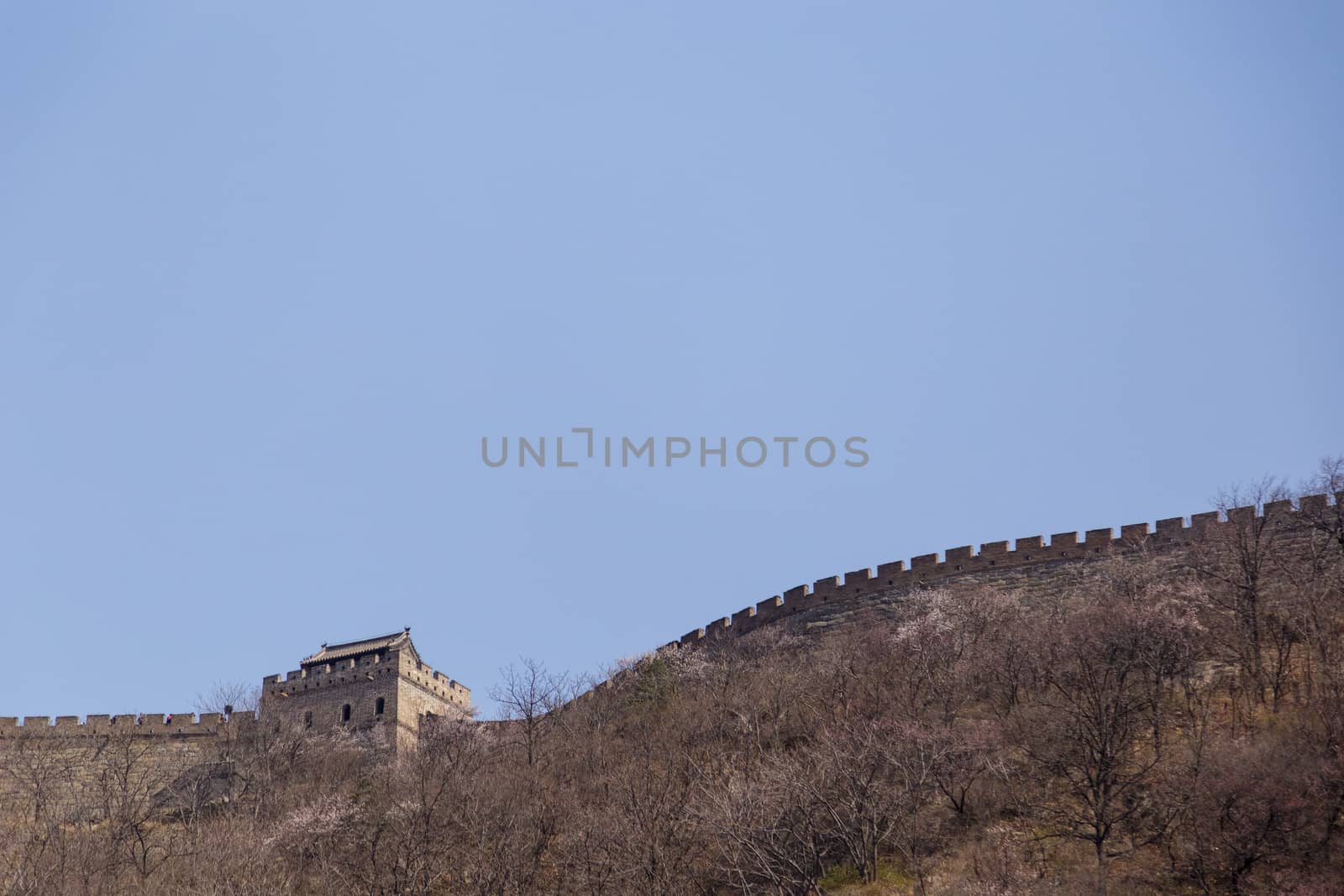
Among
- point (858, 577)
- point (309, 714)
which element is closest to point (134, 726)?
point (309, 714)

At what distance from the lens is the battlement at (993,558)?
42.2 metres

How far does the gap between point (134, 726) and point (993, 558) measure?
Answer: 3097 centimetres


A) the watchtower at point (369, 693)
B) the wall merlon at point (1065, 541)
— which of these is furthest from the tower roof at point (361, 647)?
the wall merlon at point (1065, 541)

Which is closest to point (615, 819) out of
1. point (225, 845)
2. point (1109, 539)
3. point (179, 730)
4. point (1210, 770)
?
point (225, 845)

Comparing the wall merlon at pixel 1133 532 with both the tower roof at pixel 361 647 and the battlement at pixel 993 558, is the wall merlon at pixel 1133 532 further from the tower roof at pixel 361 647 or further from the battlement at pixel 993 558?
the tower roof at pixel 361 647

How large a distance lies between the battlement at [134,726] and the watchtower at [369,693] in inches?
54.1

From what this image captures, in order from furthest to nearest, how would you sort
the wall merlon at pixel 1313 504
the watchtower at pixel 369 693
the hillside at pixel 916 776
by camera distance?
the watchtower at pixel 369 693
the wall merlon at pixel 1313 504
the hillside at pixel 916 776

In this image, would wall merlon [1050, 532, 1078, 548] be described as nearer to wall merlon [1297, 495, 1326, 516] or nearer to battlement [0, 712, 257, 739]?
wall merlon [1297, 495, 1326, 516]

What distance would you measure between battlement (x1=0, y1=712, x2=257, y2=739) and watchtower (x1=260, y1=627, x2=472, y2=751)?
1374 millimetres

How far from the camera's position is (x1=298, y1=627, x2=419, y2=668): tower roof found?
2231 inches

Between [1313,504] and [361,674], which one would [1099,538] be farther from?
[361,674]

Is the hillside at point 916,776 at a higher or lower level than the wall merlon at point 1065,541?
lower

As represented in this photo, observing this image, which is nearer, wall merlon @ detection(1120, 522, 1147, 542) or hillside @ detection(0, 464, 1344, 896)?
hillside @ detection(0, 464, 1344, 896)

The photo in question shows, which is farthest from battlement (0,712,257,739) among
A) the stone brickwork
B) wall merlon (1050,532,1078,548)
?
wall merlon (1050,532,1078,548)
